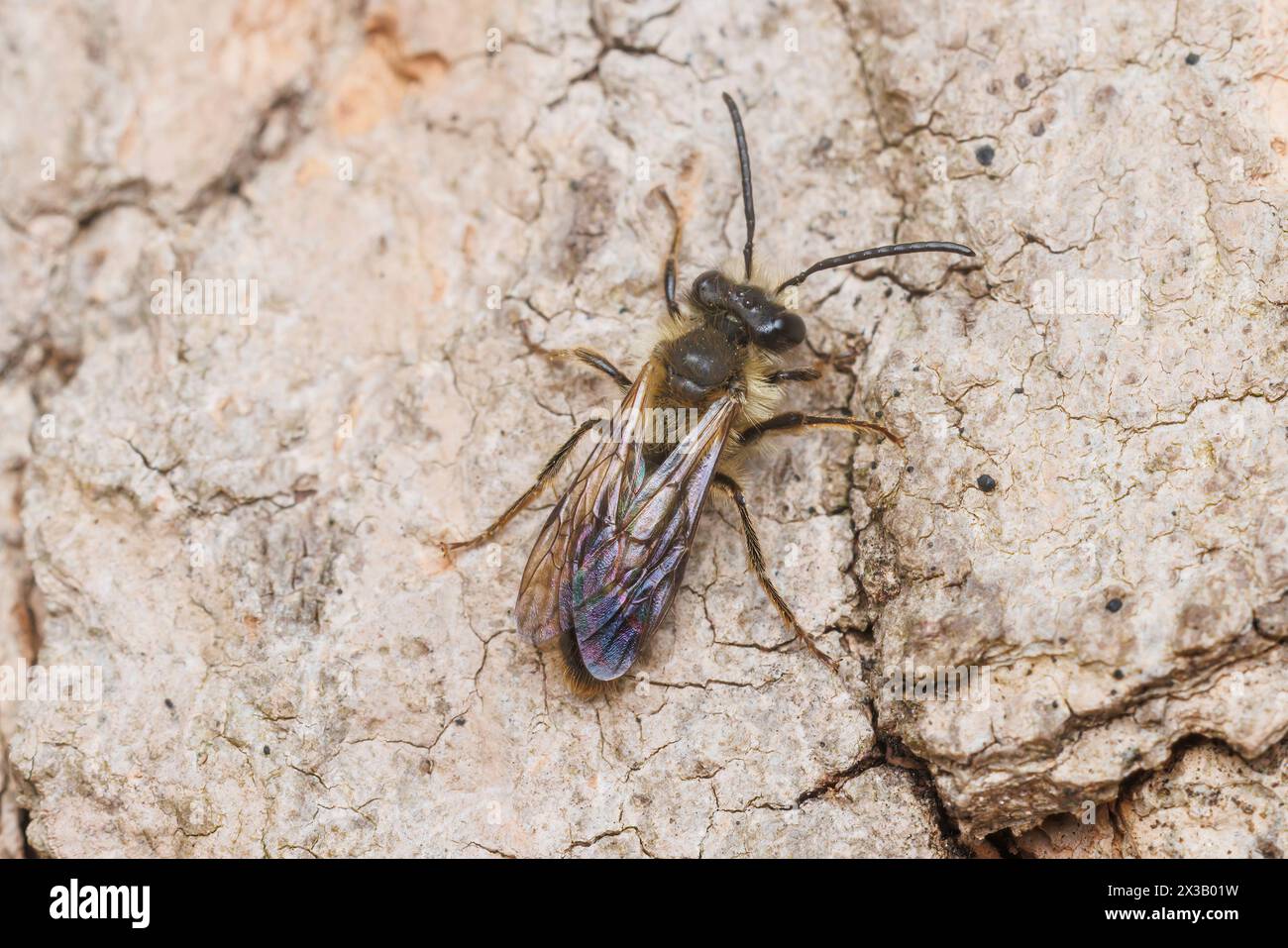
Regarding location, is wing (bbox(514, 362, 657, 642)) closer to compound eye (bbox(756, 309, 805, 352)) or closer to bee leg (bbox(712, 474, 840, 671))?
bee leg (bbox(712, 474, 840, 671))

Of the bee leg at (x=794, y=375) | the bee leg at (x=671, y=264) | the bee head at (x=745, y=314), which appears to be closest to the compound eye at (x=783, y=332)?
the bee head at (x=745, y=314)

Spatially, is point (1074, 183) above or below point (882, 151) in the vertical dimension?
below

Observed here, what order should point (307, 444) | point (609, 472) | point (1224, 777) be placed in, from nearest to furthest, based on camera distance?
point (1224, 777), point (609, 472), point (307, 444)

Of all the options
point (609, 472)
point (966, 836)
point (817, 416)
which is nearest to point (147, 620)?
point (609, 472)

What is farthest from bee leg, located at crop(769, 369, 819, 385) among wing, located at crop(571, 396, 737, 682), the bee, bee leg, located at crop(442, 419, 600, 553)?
bee leg, located at crop(442, 419, 600, 553)

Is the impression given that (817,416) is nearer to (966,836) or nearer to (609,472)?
(609,472)

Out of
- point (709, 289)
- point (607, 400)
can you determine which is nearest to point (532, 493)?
point (607, 400)

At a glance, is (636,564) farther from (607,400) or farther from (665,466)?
(607,400)
